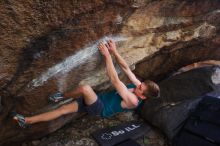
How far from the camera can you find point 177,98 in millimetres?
5305

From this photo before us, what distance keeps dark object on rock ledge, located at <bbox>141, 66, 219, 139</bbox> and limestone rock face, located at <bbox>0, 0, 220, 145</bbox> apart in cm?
41

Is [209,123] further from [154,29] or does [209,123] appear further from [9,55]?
[9,55]

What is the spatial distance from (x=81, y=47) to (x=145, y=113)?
7.13 ft

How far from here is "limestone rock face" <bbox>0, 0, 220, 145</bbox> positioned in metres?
2.99

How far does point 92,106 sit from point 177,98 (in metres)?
1.76

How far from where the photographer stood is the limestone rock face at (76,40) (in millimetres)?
2988

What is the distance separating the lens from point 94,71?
4.19 m

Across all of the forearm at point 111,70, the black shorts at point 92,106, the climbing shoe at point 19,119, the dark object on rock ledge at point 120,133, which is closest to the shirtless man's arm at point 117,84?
the forearm at point 111,70

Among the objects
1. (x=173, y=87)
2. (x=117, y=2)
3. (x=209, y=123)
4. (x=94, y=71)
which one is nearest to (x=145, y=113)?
Result: (x=173, y=87)

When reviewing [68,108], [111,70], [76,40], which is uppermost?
[76,40]

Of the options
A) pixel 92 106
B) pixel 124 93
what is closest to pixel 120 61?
pixel 124 93

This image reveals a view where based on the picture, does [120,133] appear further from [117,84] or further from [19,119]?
[19,119]

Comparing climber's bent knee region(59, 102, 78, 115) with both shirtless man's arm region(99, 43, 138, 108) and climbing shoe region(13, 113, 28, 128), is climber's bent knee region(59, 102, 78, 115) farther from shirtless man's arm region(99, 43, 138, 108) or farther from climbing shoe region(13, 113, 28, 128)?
shirtless man's arm region(99, 43, 138, 108)

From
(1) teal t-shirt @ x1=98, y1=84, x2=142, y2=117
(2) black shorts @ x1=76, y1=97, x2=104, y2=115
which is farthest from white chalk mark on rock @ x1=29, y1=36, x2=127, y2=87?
(1) teal t-shirt @ x1=98, y1=84, x2=142, y2=117
